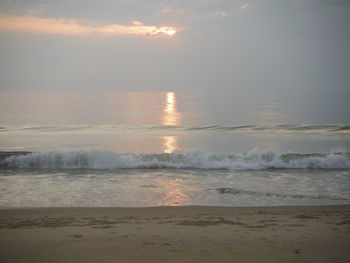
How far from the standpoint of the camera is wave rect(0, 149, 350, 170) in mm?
17234

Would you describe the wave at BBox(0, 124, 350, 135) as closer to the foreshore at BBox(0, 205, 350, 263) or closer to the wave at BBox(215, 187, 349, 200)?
the wave at BBox(215, 187, 349, 200)

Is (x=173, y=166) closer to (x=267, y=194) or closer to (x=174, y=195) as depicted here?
(x=174, y=195)

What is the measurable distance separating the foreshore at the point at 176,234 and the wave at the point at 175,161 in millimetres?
7443

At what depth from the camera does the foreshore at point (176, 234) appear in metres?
5.80

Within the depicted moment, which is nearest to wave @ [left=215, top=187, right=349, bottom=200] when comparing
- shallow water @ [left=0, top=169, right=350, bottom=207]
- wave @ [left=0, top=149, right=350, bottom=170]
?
shallow water @ [left=0, top=169, right=350, bottom=207]

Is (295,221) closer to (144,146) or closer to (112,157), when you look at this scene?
(112,157)

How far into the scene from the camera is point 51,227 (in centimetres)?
780

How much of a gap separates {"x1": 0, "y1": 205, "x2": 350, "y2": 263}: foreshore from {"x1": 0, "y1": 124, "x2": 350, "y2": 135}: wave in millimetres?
21460

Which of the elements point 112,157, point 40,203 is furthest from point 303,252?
point 112,157

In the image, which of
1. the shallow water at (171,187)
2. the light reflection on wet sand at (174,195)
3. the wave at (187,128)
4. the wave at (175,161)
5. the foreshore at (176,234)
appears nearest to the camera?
the foreshore at (176,234)

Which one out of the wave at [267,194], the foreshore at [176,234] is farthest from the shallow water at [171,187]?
the foreshore at [176,234]

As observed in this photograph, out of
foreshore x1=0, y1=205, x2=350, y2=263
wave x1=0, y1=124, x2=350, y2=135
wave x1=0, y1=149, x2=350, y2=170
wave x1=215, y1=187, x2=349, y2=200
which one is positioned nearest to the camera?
foreshore x1=0, y1=205, x2=350, y2=263

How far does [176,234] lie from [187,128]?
25628 mm

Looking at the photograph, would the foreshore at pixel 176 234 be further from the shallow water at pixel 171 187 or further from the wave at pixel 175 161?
the wave at pixel 175 161
